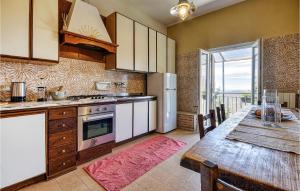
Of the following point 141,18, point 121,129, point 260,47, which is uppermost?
point 141,18

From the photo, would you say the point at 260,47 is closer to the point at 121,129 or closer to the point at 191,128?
the point at 191,128

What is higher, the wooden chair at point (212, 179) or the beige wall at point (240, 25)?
the beige wall at point (240, 25)

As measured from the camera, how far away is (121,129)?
286cm

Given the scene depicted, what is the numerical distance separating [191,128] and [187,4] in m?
2.76

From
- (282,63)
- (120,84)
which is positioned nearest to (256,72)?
(282,63)

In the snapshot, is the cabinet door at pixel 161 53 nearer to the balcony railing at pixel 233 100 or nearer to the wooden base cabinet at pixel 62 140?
the balcony railing at pixel 233 100

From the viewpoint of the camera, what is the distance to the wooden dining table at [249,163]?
0.50m

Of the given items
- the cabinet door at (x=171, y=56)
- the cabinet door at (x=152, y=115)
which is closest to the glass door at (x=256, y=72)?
the cabinet door at (x=171, y=56)

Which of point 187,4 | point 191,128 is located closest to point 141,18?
point 187,4

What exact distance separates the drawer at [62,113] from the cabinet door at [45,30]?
2.52ft

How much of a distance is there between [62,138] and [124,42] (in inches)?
79.5

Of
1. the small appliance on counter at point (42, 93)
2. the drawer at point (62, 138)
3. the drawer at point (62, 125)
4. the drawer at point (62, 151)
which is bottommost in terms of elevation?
the drawer at point (62, 151)

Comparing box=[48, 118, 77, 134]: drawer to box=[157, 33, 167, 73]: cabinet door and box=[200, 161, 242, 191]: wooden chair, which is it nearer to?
box=[200, 161, 242, 191]: wooden chair

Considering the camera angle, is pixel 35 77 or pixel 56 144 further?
pixel 35 77
